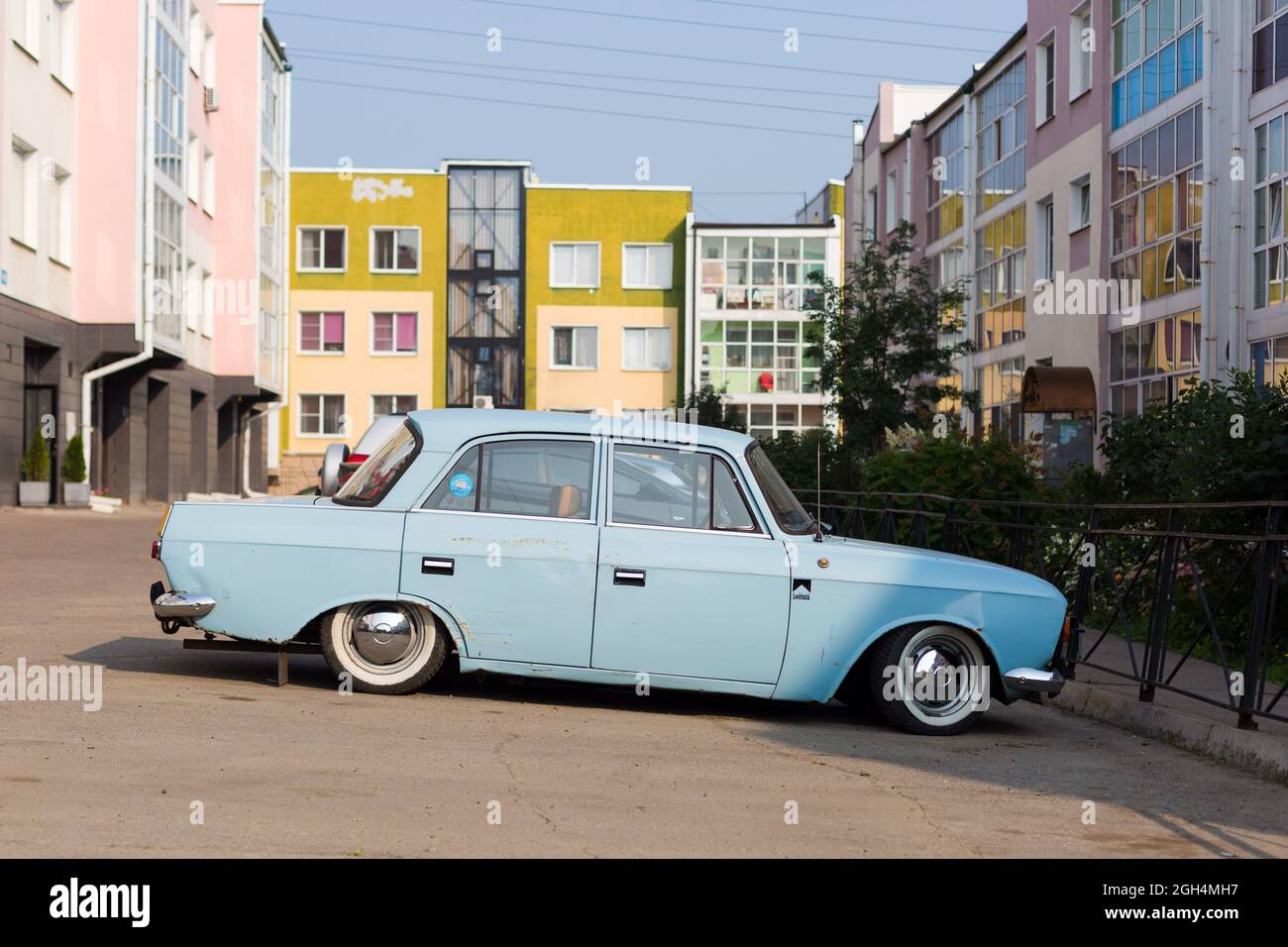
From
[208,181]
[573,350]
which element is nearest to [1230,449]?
[208,181]

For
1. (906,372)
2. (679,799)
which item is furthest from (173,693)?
(906,372)

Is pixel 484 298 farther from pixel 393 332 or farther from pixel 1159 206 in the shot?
pixel 1159 206

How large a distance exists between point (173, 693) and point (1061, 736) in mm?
4896

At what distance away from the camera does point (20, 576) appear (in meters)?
16.7

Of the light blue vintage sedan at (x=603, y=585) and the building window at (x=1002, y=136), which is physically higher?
the building window at (x=1002, y=136)

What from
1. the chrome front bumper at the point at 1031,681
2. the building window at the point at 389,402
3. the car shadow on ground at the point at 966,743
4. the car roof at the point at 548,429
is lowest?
the car shadow on ground at the point at 966,743

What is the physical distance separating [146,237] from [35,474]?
22.5 feet

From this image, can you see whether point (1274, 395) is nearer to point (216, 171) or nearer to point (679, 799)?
point (679, 799)

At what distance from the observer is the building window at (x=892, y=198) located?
46875 mm

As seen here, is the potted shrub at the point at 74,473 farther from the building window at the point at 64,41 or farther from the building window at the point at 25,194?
the building window at the point at 64,41

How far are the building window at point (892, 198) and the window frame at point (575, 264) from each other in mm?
20034

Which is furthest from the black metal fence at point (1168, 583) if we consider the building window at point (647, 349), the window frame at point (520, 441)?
the building window at point (647, 349)

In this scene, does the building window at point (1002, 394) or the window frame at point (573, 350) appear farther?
the window frame at point (573, 350)
